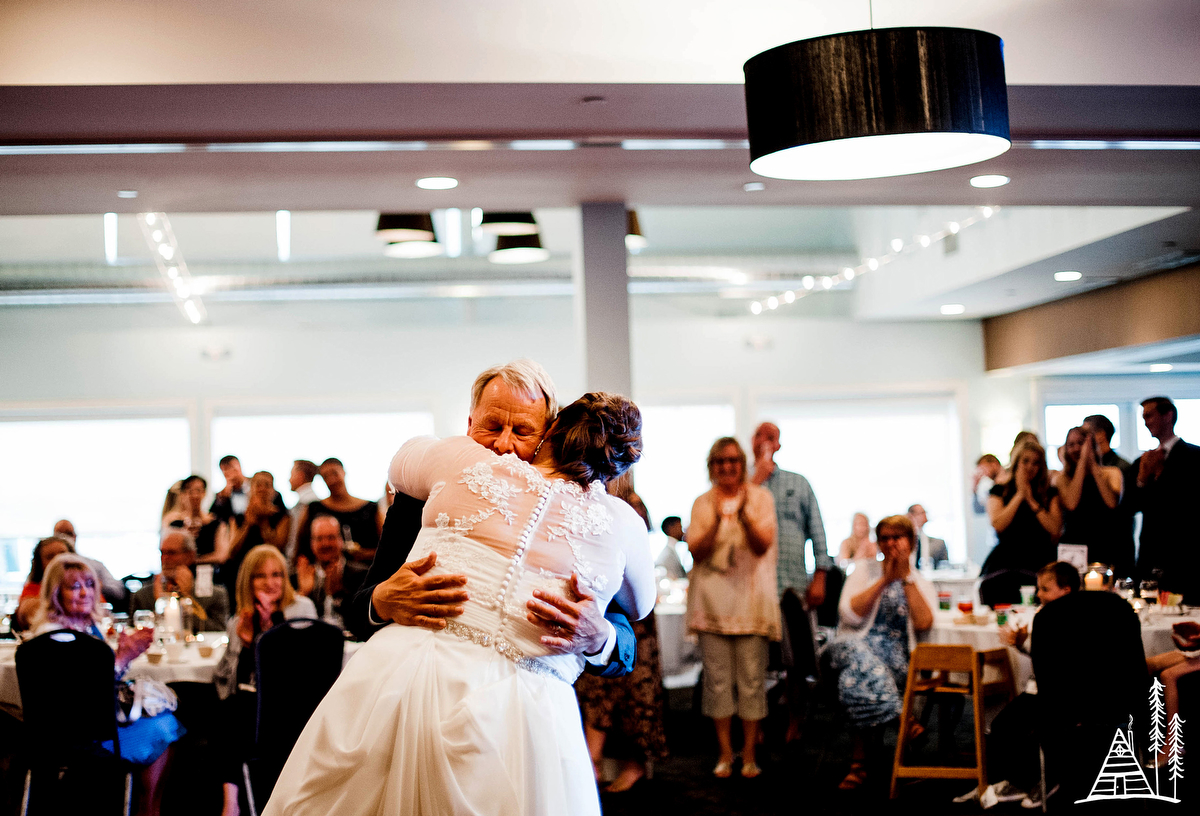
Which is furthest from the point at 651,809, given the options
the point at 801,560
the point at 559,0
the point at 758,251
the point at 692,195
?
the point at 758,251

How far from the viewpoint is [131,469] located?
11984 mm

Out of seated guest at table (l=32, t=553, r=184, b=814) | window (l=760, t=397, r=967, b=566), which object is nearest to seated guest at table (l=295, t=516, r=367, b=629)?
seated guest at table (l=32, t=553, r=184, b=814)

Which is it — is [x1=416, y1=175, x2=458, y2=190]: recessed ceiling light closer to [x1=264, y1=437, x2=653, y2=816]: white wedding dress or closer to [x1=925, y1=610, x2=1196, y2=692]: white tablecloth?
[x1=925, y1=610, x2=1196, y2=692]: white tablecloth

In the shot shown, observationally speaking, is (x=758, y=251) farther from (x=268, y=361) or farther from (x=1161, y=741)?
(x=1161, y=741)

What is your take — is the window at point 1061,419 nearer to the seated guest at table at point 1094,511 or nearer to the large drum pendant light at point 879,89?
the seated guest at table at point 1094,511

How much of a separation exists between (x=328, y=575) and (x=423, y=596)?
13.9ft

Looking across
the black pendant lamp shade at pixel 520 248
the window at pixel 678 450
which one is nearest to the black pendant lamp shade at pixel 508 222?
the black pendant lamp shade at pixel 520 248

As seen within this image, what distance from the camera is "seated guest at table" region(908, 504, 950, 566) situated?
9.64m

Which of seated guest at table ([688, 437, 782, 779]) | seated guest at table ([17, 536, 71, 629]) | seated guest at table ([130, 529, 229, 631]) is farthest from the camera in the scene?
seated guest at table ([17, 536, 71, 629])

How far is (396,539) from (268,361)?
10079 mm

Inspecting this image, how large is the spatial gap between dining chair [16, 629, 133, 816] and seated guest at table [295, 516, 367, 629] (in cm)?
132

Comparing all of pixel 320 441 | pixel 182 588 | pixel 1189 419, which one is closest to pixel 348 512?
pixel 182 588

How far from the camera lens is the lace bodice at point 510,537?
2.08 m

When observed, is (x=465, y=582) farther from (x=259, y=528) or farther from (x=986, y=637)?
(x=259, y=528)
